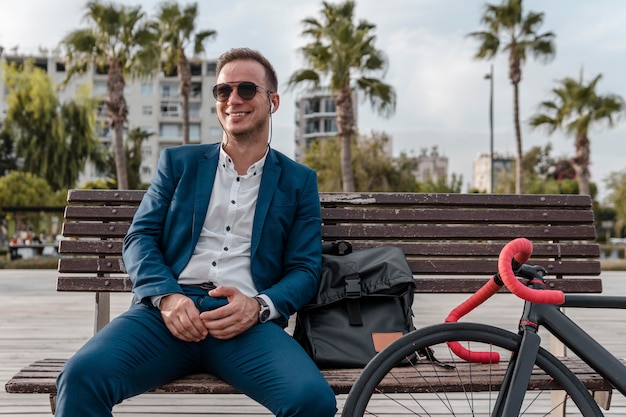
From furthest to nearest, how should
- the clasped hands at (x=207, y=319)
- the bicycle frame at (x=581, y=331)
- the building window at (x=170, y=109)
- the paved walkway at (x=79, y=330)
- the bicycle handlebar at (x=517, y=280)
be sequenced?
the building window at (x=170, y=109), the paved walkway at (x=79, y=330), the clasped hands at (x=207, y=319), the bicycle frame at (x=581, y=331), the bicycle handlebar at (x=517, y=280)

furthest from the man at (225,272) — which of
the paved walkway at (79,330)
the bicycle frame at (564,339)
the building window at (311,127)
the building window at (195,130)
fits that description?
the building window at (311,127)

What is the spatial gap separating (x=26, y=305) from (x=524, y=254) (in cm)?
869

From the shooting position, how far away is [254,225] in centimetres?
288

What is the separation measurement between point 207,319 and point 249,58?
107 cm

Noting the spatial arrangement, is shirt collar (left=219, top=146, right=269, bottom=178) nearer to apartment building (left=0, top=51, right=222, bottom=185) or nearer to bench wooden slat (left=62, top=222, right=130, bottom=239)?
bench wooden slat (left=62, top=222, right=130, bottom=239)

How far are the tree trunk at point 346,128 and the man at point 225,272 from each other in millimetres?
21043

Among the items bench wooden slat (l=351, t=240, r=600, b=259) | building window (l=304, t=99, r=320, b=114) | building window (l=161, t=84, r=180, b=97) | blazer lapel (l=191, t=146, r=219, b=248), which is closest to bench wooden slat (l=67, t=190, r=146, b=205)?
blazer lapel (l=191, t=146, r=219, b=248)

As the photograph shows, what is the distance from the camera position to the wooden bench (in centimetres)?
347

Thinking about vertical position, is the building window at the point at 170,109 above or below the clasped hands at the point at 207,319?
above

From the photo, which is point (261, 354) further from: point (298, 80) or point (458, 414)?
point (298, 80)

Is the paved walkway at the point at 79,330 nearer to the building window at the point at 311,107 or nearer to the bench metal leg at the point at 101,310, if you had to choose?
the bench metal leg at the point at 101,310

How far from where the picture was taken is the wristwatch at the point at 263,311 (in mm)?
2652

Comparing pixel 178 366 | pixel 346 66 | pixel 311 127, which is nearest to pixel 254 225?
pixel 178 366

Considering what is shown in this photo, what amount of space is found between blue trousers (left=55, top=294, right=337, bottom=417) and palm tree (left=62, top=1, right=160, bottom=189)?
2431cm
